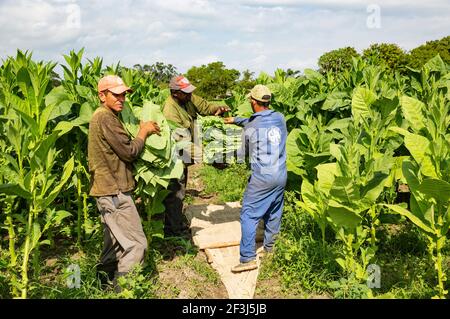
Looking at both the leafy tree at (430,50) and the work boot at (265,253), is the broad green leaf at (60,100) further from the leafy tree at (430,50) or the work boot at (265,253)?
the leafy tree at (430,50)

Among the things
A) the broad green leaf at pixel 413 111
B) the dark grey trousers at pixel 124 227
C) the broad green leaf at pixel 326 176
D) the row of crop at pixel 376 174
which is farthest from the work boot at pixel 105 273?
the broad green leaf at pixel 413 111

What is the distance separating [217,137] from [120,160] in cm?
270

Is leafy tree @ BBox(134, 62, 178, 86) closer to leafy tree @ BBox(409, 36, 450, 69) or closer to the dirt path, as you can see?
the dirt path

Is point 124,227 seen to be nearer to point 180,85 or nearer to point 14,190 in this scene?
point 14,190

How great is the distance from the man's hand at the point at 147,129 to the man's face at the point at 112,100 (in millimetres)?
231

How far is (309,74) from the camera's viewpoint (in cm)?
671

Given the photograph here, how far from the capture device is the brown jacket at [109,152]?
3.19 meters

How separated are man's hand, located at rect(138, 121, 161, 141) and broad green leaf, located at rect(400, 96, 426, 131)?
195 cm

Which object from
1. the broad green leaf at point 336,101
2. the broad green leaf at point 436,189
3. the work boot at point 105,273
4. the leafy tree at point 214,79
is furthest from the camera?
the leafy tree at point 214,79

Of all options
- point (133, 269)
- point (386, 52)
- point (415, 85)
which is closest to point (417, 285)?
point (133, 269)

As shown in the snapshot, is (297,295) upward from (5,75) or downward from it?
downward

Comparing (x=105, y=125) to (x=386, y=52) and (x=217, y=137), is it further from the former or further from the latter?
(x=386, y=52)

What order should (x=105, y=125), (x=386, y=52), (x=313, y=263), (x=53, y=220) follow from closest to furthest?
1. (x=105, y=125)
2. (x=53, y=220)
3. (x=313, y=263)
4. (x=386, y=52)
